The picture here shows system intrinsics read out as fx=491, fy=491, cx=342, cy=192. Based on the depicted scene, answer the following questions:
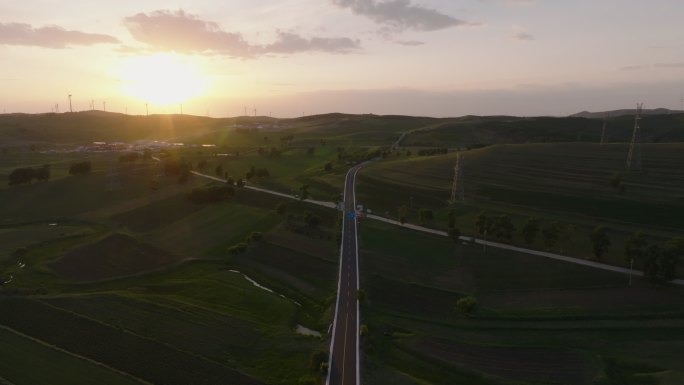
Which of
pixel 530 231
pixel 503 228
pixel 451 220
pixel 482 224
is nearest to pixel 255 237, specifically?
pixel 451 220

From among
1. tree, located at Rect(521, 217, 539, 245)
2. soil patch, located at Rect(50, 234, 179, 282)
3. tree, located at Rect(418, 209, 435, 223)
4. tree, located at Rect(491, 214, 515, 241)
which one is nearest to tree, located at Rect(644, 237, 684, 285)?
tree, located at Rect(521, 217, 539, 245)

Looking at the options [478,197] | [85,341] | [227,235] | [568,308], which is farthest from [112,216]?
[568,308]

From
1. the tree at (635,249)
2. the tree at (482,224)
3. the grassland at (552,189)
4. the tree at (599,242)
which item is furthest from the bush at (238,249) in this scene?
the tree at (635,249)

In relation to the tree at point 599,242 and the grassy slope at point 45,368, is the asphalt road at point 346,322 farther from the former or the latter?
the tree at point 599,242

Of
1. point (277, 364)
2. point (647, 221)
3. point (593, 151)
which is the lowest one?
point (277, 364)

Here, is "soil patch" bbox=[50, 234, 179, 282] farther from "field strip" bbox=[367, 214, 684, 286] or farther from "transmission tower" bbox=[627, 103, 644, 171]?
"transmission tower" bbox=[627, 103, 644, 171]

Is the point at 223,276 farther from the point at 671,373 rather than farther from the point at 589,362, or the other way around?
the point at 671,373
